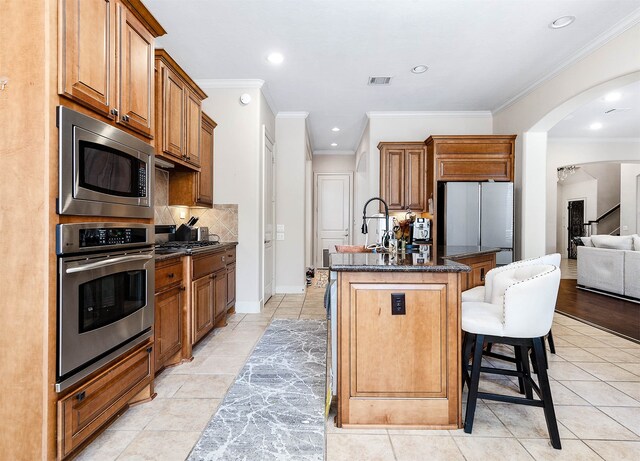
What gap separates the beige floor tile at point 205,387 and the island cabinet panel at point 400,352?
90 cm

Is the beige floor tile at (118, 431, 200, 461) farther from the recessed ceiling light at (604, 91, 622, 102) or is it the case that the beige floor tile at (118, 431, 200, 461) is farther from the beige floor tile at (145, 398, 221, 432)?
the recessed ceiling light at (604, 91, 622, 102)

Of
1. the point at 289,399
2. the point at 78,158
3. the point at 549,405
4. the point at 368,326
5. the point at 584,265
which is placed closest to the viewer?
the point at 78,158

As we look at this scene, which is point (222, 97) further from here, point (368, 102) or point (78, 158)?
point (78, 158)

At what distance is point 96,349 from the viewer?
1.65 metres

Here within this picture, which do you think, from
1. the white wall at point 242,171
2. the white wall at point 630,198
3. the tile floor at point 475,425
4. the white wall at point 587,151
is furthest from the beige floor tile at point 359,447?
the white wall at point 630,198

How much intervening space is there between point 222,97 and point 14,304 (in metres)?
3.55

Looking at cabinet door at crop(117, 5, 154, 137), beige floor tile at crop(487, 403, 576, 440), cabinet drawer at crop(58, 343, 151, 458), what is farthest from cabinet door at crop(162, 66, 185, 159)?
beige floor tile at crop(487, 403, 576, 440)

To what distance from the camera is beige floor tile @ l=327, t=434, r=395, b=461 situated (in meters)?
1.67

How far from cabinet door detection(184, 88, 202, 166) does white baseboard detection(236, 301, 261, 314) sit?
71.1 inches

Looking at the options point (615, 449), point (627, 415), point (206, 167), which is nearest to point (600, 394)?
point (627, 415)

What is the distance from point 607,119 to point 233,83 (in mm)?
6525

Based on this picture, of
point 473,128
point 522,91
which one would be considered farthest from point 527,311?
point 473,128

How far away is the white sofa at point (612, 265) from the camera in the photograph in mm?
5031

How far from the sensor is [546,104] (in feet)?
13.8
